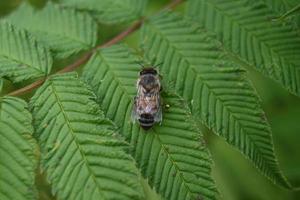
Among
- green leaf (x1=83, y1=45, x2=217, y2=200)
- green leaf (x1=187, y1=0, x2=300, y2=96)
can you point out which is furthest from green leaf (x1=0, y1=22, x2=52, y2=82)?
green leaf (x1=187, y1=0, x2=300, y2=96)

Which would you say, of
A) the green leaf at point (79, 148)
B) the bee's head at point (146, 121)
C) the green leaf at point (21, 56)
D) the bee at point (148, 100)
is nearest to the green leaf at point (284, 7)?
the bee at point (148, 100)

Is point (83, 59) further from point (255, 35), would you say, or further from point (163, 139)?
point (255, 35)

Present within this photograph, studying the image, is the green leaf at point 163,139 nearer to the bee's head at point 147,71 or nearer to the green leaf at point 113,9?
the bee's head at point 147,71

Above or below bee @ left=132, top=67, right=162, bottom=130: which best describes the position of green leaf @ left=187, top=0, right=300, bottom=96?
above

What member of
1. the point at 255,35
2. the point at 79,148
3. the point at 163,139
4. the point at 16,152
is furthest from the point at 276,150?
the point at 16,152

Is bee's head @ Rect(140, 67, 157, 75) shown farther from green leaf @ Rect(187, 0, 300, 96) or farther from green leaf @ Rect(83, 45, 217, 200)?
green leaf @ Rect(187, 0, 300, 96)

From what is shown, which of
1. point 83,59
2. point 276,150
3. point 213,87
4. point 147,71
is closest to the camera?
point 213,87

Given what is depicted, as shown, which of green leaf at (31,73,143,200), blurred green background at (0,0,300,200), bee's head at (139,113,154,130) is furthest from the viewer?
blurred green background at (0,0,300,200)
